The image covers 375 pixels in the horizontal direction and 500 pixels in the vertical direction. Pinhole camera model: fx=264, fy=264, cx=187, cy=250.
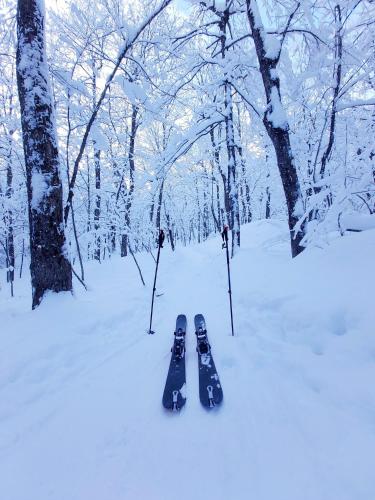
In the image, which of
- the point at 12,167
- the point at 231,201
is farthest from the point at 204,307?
the point at 12,167

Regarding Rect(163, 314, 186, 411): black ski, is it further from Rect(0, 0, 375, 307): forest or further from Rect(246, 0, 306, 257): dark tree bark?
Rect(246, 0, 306, 257): dark tree bark

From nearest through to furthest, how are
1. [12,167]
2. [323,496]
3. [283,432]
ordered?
[323,496] < [283,432] < [12,167]

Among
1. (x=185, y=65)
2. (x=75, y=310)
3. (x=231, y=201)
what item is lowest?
(x=75, y=310)

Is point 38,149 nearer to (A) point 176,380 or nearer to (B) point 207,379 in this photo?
(A) point 176,380

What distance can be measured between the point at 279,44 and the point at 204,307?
6.00 meters

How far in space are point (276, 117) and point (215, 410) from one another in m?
5.86

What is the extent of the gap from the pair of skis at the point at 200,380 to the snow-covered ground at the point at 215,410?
0.11m

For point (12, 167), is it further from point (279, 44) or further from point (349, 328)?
point (349, 328)

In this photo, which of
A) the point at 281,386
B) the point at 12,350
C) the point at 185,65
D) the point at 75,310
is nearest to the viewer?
the point at 281,386

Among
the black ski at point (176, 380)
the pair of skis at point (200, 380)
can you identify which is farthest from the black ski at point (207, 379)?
the black ski at point (176, 380)

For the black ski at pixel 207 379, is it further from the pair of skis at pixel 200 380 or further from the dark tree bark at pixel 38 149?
the dark tree bark at pixel 38 149

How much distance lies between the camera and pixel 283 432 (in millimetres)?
2211

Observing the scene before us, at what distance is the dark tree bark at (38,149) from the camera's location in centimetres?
467

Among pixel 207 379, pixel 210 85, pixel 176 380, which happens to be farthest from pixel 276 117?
pixel 176 380
